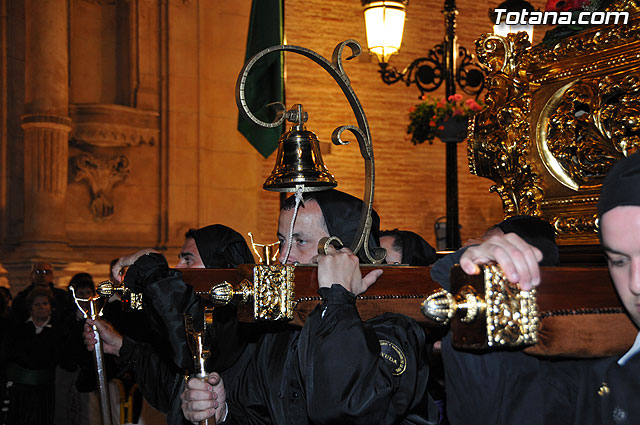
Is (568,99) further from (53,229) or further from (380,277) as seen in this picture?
(53,229)

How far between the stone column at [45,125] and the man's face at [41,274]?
103cm

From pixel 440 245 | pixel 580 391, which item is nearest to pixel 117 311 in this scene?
pixel 580 391

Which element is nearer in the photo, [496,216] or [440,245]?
[440,245]

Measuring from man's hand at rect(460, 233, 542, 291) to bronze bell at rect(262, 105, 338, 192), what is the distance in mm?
1264

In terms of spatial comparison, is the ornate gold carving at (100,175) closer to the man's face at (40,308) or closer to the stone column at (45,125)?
the stone column at (45,125)

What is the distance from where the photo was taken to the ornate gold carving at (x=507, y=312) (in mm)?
1210

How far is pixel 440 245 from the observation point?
42.3 feet

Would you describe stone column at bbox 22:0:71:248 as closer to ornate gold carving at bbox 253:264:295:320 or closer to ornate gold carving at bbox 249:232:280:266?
ornate gold carving at bbox 249:232:280:266

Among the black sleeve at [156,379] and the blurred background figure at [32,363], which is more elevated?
the black sleeve at [156,379]

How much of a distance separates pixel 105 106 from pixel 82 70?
675 mm

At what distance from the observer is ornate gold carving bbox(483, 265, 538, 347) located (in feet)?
3.97

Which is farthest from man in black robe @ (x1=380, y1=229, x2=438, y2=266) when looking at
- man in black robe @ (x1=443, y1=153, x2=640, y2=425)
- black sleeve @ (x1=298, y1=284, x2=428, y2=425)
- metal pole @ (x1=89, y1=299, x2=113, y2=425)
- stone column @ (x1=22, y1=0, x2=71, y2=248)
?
stone column @ (x1=22, y1=0, x2=71, y2=248)

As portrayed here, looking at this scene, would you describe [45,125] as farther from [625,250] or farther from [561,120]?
[625,250]

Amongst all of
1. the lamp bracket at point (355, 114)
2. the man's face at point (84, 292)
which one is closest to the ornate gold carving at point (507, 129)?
the lamp bracket at point (355, 114)
